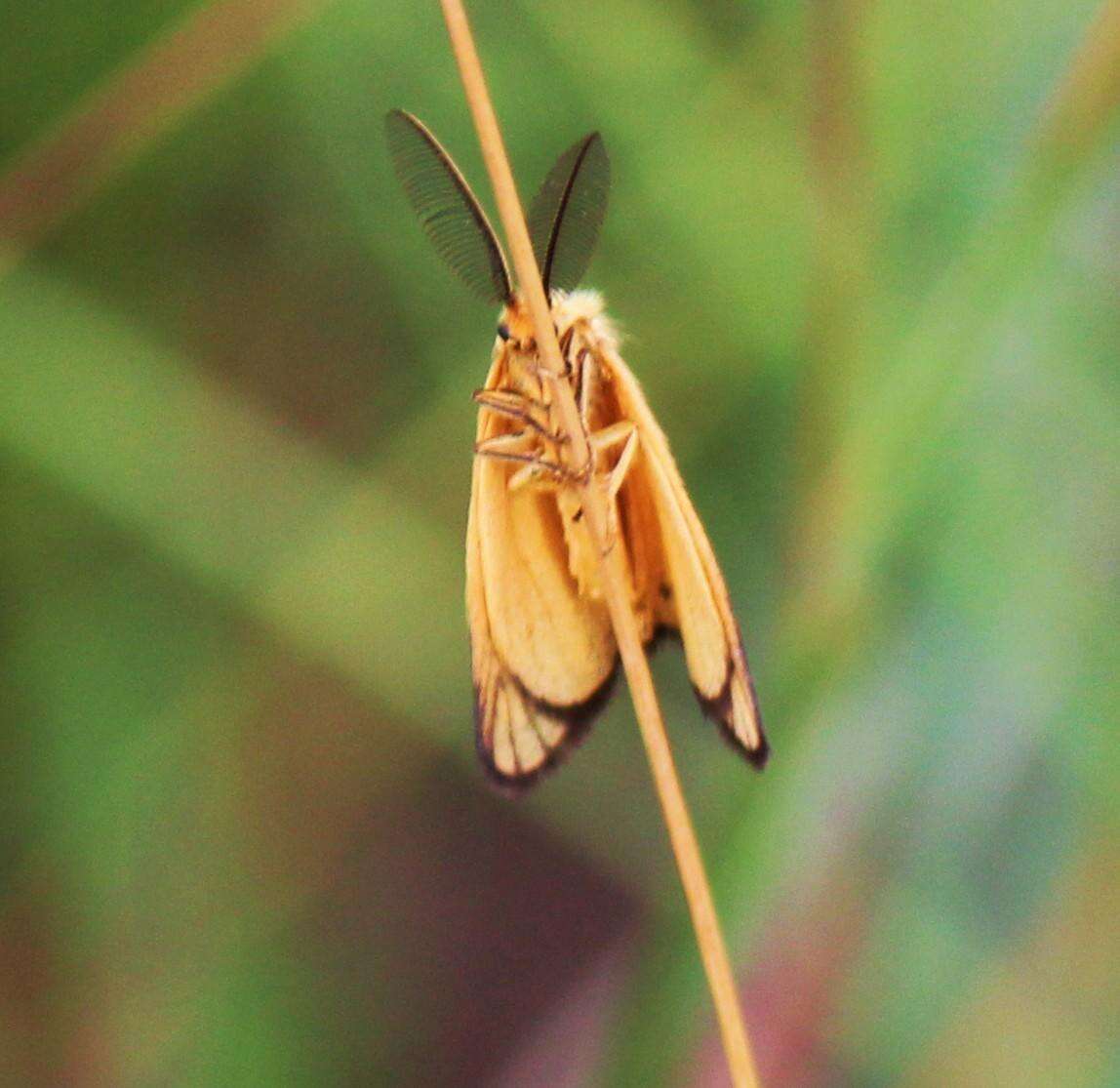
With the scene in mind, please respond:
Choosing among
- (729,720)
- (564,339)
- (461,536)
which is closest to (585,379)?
(564,339)

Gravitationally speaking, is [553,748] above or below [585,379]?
below

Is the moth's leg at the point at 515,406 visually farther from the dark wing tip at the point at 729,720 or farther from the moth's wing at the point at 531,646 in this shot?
the dark wing tip at the point at 729,720

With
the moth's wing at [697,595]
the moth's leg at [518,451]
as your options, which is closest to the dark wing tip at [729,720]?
the moth's wing at [697,595]

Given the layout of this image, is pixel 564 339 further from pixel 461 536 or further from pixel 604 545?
pixel 461 536

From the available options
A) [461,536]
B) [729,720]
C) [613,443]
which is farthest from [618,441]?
[461,536]

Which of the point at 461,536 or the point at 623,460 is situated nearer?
the point at 623,460

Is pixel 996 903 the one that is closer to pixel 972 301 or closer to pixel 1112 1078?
pixel 1112 1078

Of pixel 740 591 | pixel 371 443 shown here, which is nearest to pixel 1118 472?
pixel 740 591
